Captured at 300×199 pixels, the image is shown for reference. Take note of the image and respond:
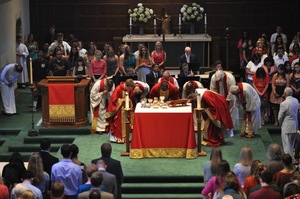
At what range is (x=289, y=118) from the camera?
738 inches

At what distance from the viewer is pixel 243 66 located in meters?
26.9

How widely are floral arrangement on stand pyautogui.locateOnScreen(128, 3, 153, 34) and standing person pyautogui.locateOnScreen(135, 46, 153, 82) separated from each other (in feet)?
18.5

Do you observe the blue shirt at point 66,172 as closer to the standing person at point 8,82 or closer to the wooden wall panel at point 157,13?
the standing person at point 8,82

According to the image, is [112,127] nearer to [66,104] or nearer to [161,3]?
[66,104]

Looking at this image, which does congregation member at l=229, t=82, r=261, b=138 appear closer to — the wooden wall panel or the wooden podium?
the wooden podium

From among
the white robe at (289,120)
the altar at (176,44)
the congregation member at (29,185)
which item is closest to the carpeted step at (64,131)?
the white robe at (289,120)

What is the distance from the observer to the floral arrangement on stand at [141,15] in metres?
29.0

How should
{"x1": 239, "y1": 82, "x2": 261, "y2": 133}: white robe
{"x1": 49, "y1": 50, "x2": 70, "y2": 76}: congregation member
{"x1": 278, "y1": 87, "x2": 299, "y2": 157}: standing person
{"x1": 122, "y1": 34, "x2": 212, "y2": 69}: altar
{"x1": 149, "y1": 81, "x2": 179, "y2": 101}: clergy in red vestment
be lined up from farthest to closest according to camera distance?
1. {"x1": 122, "y1": 34, "x2": 212, "y2": 69}: altar
2. {"x1": 49, "y1": 50, "x2": 70, "y2": 76}: congregation member
3. {"x1": 239, "y1": 82, "x2": 261, "y2": 133}: white robe
4. {"x1": 149, "y1": 81, "x2": 179, "y2": 101}: clergy in red vestment
5. {"x1": 278, "y1": 87, "x2": 299, "y2": 157}: standing person

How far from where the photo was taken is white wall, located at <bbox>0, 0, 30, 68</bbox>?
81.6 ft

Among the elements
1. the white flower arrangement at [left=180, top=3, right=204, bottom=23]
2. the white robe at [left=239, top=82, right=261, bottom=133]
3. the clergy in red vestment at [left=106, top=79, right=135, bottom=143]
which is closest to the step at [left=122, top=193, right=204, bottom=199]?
the clergy in red vestment at [left=106, top=79, right=135, bottom=143]

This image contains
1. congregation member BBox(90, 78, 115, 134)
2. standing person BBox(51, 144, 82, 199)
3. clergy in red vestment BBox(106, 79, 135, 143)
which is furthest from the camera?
congregation member BBox(90, 78, 115, 134)

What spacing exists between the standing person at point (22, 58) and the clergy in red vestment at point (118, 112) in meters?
7.01

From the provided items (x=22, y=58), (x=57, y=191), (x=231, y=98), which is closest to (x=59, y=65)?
(x=22, y=58)

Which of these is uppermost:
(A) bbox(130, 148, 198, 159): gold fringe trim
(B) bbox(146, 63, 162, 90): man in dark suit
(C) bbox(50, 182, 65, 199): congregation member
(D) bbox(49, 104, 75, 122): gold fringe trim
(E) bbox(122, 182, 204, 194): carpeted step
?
(B) bbox(146, 63, 162, 90): man in dark suit
